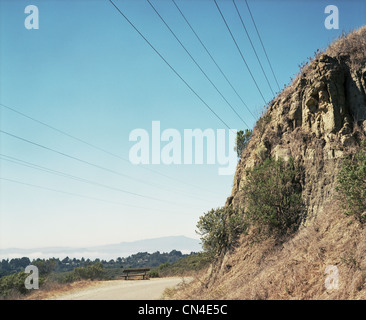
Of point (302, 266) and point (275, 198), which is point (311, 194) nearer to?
point (275, 198)

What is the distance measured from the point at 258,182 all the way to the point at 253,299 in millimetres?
7134

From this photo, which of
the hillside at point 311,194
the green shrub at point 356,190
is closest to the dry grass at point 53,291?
the hillside at point 311,194

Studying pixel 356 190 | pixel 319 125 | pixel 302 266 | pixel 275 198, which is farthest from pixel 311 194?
pixel 302 266

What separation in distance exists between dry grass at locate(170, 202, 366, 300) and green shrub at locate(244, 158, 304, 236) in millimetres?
894

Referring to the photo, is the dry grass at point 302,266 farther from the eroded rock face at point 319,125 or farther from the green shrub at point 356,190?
the eroded rock face at point 319,125

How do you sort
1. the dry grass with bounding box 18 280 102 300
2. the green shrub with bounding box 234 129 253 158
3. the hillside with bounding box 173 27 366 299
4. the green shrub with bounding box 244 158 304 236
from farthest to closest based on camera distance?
the green shrub with bounding box 234 129 253 158 < the dry grass with bounding box 18 280 102 300 < the green shrub with bounding box 244 158 304 236 < the hillside with bounding box 173 27 366 299

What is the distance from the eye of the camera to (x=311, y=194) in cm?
1463

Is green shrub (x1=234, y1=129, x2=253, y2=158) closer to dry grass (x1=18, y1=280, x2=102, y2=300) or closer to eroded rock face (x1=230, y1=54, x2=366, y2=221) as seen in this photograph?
eroded rock face (x1=230, y1=54, x2=366, y2=221)

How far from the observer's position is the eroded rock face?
1457 cm

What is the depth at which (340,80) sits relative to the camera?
16266 mm

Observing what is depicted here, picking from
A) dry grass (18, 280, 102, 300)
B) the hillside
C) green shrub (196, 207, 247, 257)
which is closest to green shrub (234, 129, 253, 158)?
the hillside

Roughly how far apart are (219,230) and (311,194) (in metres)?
5.34
